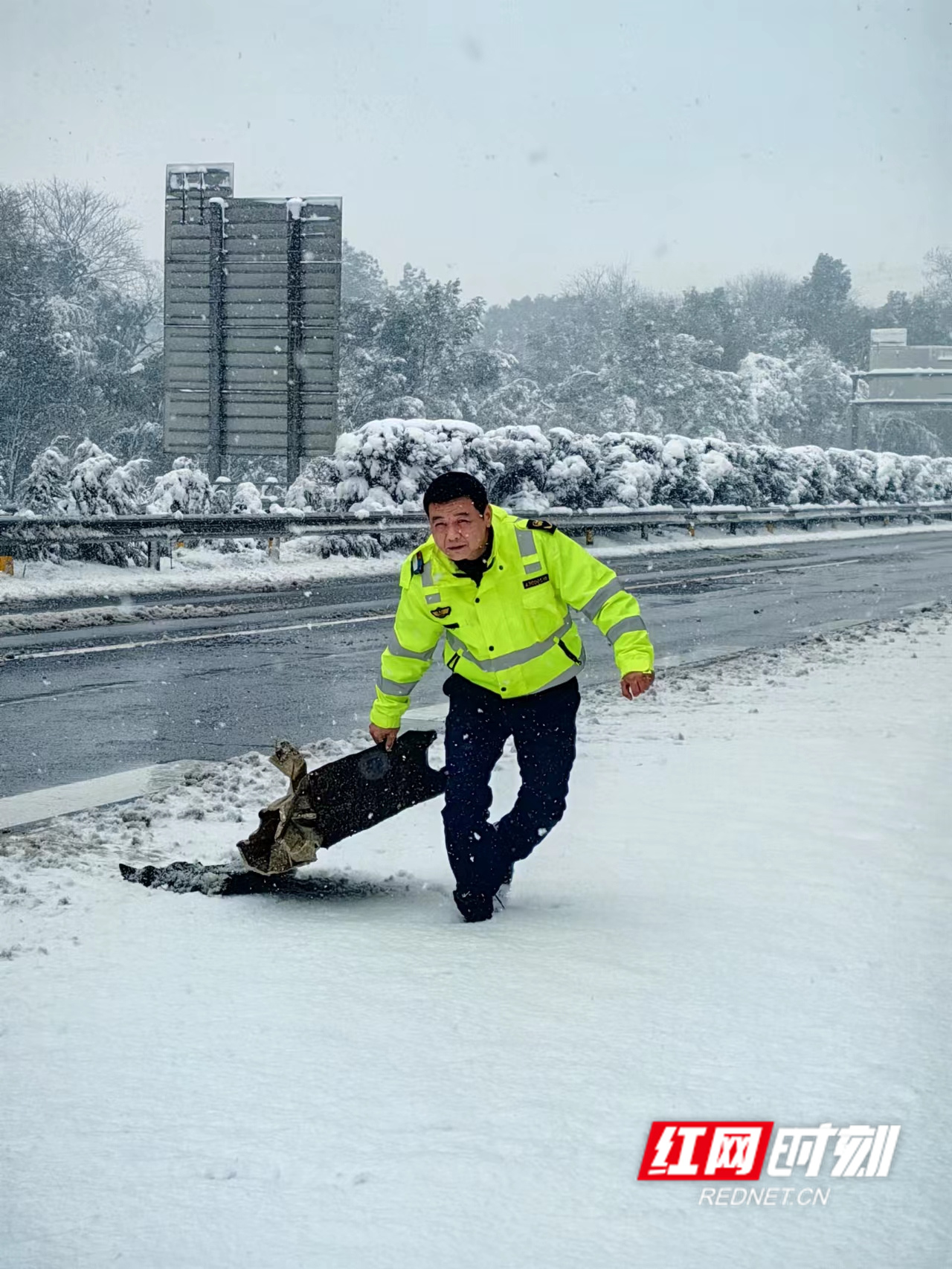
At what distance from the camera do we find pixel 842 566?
2434 centimetres

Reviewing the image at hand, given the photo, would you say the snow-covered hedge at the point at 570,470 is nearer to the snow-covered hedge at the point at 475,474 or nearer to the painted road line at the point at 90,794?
the snow-covered hedge at the point at 475,474

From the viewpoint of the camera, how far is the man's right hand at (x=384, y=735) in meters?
4.68

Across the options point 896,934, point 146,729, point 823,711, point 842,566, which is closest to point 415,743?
point 896,934

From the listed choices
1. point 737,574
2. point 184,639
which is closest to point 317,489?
point 737,574

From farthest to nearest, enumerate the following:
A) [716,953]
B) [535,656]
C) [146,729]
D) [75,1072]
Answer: [146,729] → [535,656] → [716,953] → [75,1072]

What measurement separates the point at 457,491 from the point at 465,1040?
1578 mm

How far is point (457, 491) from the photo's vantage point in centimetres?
418

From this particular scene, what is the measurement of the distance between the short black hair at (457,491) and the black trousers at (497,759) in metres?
0.62

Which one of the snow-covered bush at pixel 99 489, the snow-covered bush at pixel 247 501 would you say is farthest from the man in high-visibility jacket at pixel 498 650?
the snow-covered bush at pixel 247 501

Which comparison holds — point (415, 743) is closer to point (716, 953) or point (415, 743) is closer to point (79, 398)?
point (716, 953)

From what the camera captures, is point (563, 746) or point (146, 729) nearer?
point (563, 746)

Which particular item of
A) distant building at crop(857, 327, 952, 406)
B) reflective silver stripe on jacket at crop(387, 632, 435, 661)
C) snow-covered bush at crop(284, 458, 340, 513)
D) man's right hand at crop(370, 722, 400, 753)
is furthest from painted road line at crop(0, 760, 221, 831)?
distant building at crop(857, 327, 952, 406)

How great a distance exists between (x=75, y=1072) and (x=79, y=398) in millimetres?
43826

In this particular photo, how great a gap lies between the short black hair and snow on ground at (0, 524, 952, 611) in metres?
10.9
